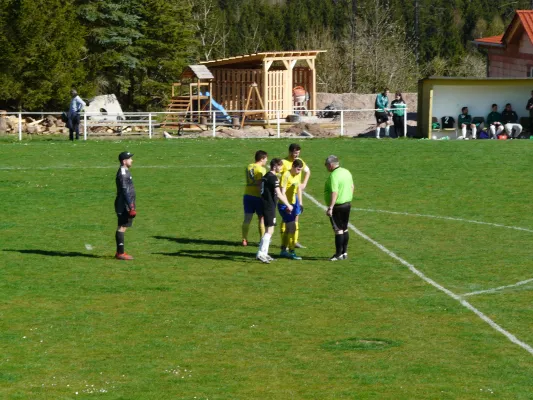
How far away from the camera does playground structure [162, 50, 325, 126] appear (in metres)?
52.0

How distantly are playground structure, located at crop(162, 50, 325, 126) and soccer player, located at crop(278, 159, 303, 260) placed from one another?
28.2 meters

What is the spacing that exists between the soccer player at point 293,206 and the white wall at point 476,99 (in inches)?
912

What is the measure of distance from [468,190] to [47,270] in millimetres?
13128

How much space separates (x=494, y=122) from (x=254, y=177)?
76.0 feet

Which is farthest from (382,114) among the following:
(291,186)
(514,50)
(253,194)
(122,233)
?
(122,233)

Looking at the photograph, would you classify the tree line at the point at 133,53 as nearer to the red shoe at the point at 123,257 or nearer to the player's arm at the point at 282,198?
the red shoe at the point at 123,257

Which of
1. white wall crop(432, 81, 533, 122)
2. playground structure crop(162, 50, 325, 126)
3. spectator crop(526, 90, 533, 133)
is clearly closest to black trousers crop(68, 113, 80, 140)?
playground structure crop(162, 50, 325, 126)

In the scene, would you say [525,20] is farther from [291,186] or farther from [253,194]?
[291,186]

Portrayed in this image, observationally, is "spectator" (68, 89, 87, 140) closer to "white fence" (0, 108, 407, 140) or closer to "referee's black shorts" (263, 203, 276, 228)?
"white fence" (0, 108, 407, 140)

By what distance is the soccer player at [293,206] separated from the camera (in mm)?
20250

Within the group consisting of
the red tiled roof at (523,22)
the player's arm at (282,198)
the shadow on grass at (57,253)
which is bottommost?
the shadow on grass at (57,253)

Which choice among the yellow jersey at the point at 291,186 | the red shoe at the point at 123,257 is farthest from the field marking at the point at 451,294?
the red shoe at the point at 123,257

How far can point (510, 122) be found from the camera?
42438 mm

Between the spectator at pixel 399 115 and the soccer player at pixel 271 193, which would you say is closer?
the soccer player at pixel 271 193
